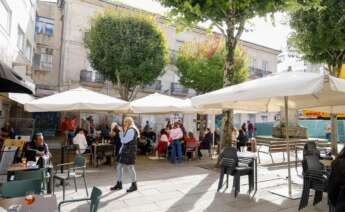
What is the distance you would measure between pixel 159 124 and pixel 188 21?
16.3 m

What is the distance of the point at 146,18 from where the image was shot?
18.1 metres

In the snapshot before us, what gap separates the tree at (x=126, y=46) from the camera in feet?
56.5

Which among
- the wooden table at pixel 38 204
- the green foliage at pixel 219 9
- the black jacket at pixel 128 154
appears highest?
the green foliage at pixel 219 9

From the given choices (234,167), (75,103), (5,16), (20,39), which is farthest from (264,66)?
(234,167)

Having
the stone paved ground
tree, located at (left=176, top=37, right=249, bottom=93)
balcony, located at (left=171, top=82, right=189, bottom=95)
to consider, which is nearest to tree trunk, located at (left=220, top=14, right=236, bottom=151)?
the stone paved ground

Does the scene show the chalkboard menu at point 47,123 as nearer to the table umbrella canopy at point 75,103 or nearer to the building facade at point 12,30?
the building facade at point 12,30

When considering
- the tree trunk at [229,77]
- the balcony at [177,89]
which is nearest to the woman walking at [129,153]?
the tree trunk at [229,77]

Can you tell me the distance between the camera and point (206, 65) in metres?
20.3

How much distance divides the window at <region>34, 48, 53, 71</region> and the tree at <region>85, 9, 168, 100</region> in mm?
5211

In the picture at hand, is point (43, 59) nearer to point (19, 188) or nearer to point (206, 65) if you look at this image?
point (206, 65)

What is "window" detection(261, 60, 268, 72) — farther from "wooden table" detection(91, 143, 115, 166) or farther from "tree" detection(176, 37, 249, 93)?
"wooden table" detection(91, 143, 115, 166)

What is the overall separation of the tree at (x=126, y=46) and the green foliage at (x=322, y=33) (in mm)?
8624

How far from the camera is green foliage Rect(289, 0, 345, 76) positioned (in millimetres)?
10156

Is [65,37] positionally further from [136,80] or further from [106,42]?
[136,80]
